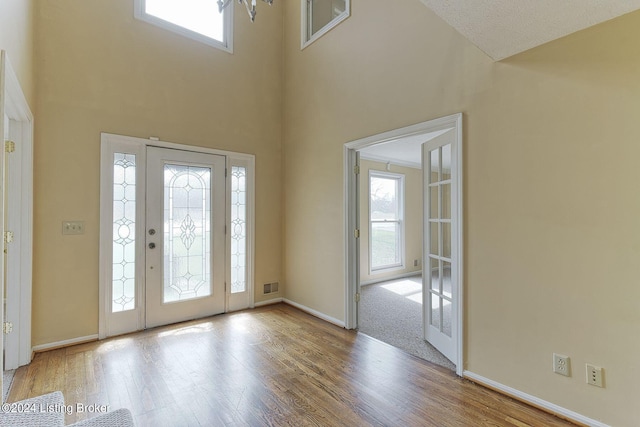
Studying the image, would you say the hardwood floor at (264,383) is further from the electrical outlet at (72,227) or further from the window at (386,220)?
the window at (386,220)

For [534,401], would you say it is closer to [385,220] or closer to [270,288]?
[270,288]

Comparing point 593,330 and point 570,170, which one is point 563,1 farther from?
point 593,330

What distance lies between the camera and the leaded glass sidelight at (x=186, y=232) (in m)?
3.51

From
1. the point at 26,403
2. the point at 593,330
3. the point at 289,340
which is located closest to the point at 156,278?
the point at 289,340

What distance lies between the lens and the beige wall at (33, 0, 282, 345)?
2.84 meters

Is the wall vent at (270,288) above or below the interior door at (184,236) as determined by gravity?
below

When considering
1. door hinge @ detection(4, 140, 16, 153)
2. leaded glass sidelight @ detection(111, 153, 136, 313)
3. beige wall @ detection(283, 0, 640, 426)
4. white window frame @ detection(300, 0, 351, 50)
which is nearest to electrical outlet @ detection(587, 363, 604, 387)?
beige wall @ detection(283, 0, 640, 426)

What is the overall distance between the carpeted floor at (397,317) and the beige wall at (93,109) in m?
2.70

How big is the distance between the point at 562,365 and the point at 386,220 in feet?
13.7

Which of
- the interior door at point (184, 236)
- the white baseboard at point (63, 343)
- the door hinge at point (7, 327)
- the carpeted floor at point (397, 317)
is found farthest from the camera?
the interior door at point (184, 236)

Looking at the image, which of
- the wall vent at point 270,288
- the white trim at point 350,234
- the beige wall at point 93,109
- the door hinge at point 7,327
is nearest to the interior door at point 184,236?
the beige wall at point 93,109

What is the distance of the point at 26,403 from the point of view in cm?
136

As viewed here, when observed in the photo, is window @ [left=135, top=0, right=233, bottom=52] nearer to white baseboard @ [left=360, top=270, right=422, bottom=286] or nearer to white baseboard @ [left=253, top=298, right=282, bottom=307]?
white baseboard @ [left=253, top=298, right=282, bottom=307]

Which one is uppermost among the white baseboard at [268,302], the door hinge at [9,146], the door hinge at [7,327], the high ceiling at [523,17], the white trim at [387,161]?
the high ceiling at [523,17]
